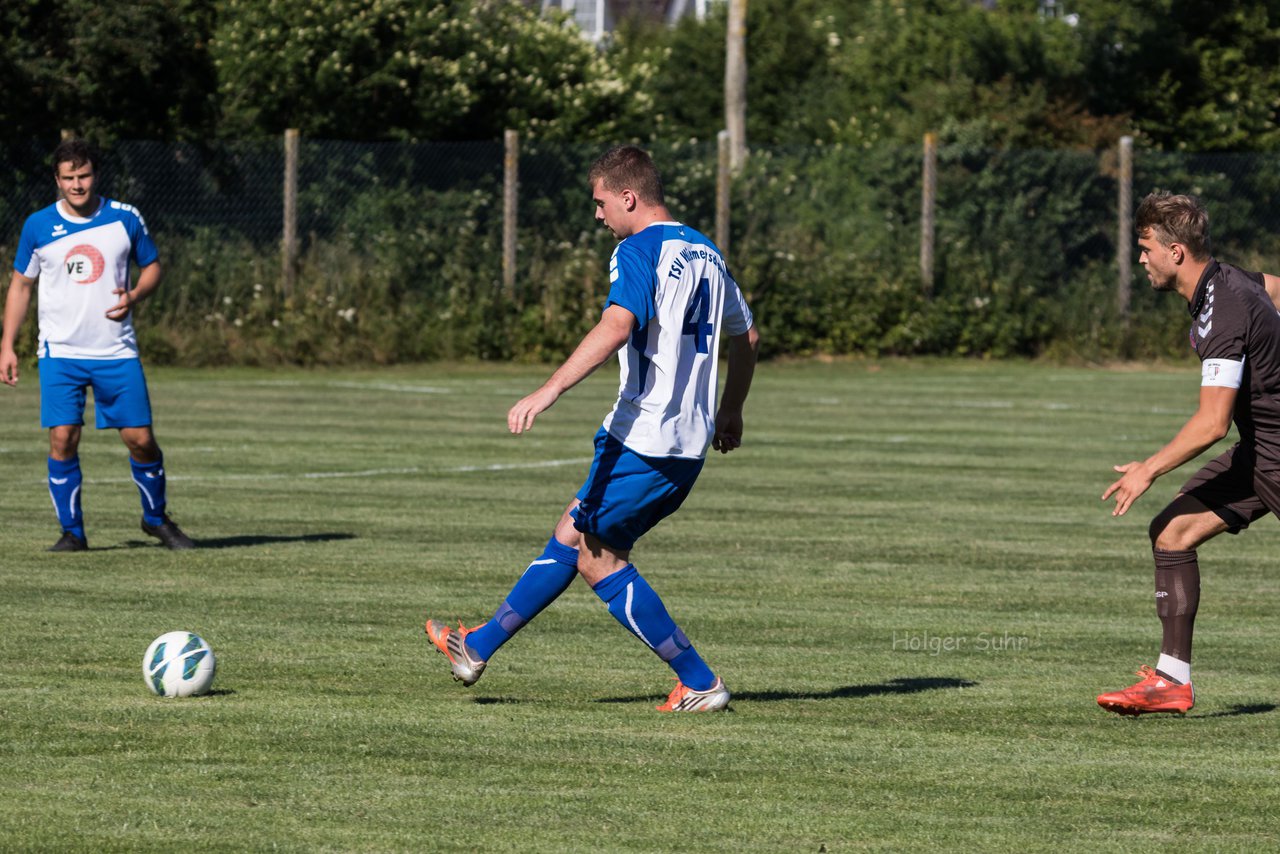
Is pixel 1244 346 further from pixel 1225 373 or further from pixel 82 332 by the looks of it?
pixel 82 332

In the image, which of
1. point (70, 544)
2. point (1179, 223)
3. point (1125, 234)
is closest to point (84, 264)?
point (70, 544)

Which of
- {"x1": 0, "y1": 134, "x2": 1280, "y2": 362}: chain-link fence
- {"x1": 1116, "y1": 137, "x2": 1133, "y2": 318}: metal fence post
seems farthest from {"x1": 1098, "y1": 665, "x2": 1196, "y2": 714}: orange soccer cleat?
{"x1": 1116, "y1": 137, "x2": 1133, "y2": 318}: metal fence post

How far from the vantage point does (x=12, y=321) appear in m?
11.7

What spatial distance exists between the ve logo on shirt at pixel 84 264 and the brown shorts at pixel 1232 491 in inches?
255

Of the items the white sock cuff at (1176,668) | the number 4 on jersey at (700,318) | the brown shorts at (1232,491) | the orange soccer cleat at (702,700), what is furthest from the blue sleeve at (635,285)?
the white sock cuff at (1176,668)

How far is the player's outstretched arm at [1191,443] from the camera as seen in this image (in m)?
7.04

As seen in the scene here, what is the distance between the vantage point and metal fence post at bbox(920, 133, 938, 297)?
1168 inches

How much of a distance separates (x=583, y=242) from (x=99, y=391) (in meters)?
16.8

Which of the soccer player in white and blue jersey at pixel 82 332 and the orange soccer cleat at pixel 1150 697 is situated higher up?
the soccer player in white and blue jersey at pixel 82 332

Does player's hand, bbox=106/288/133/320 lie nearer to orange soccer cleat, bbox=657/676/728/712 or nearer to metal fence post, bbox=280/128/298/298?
orange soccer cleat, bbox=657/676/728/712

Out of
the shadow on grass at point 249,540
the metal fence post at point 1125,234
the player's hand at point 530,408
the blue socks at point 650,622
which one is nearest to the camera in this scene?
the player's hand at point 530,408

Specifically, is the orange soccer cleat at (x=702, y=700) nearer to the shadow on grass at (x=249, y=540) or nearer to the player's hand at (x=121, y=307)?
the shadow on grass at (x=249, y=540)

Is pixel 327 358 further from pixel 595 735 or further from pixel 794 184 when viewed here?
pixel 595 735

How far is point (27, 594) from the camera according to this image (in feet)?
32.7
